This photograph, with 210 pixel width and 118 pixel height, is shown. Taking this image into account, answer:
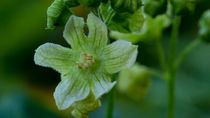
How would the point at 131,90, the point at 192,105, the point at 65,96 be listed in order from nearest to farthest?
the point at 65,96 → the point at 131,90 → the point at 192,105

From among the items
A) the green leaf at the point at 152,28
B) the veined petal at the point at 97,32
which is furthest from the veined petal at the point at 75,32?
the green leaf at the point at 152,28

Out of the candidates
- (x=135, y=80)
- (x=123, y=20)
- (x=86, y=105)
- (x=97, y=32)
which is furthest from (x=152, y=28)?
(x=86, y=105)

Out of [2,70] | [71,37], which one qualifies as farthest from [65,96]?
[2,70]

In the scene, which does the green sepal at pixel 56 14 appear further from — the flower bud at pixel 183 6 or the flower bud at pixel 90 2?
the flower bud at pixel 183 6

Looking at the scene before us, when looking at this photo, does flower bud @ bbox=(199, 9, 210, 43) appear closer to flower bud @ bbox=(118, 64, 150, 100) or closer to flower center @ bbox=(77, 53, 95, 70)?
flower bud @ bbox=(118, 64, 150, 100)

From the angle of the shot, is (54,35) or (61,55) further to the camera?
(54,35)

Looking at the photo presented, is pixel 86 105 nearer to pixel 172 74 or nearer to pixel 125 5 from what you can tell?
pixel 125 5

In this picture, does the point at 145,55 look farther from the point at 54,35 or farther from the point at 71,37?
the point at 71,37
